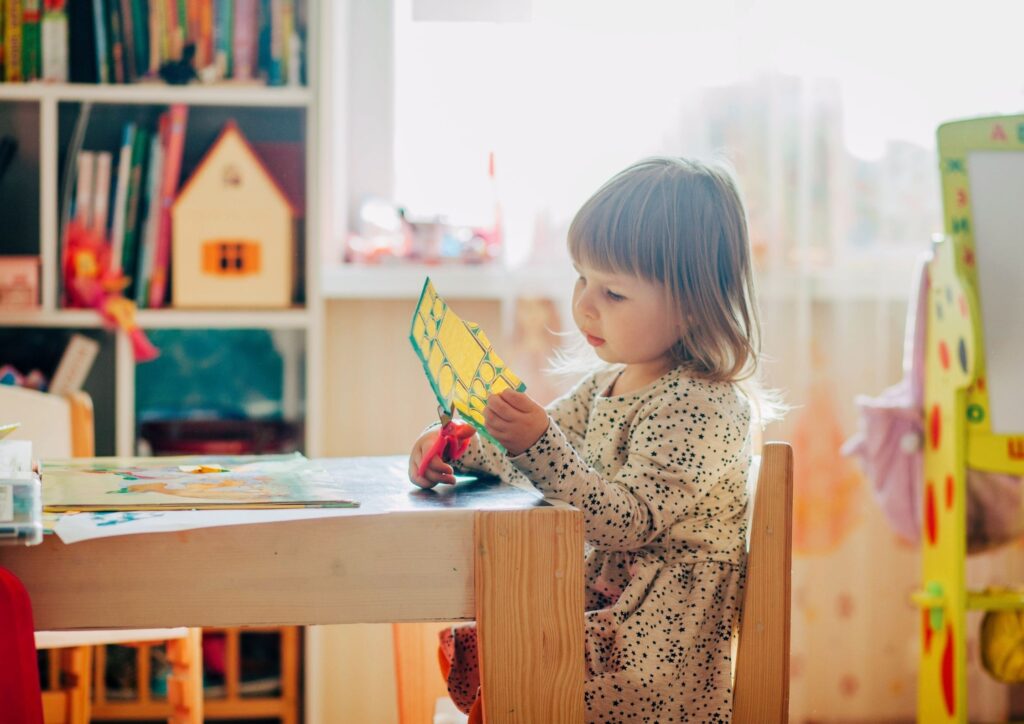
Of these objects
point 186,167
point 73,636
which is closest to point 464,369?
point 73,636

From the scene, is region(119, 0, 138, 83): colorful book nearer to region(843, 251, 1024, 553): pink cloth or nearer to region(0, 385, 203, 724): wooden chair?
region(0, 385, 203, 724): wooden chair

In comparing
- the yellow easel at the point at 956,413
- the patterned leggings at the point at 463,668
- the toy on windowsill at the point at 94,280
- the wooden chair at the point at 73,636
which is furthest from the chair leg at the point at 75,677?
the yellow easel at the point at 956,413

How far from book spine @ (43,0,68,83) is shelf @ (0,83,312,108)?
0.03 meters

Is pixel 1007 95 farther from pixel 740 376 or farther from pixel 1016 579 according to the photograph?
pixel 740 376

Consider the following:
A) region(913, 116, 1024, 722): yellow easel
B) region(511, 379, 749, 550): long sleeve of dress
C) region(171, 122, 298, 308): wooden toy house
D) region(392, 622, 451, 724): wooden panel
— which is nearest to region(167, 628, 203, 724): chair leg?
region(392, 622, 451, 724): wooden panel

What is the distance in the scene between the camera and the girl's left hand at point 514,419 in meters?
0.94

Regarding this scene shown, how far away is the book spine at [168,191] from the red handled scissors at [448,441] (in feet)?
3.30

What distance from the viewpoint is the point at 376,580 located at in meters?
0.83

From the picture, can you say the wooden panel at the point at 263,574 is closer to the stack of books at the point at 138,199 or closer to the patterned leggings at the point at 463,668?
the patterned leggings at the point at 463,668

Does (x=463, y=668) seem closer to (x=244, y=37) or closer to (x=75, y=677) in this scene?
(x=75, y=677)

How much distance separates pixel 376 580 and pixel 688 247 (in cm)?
50

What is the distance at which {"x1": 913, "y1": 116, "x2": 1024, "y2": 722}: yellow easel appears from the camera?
1.64 m

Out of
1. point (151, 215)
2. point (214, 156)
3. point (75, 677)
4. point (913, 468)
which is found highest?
point (214, 156)

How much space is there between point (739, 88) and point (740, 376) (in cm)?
106
